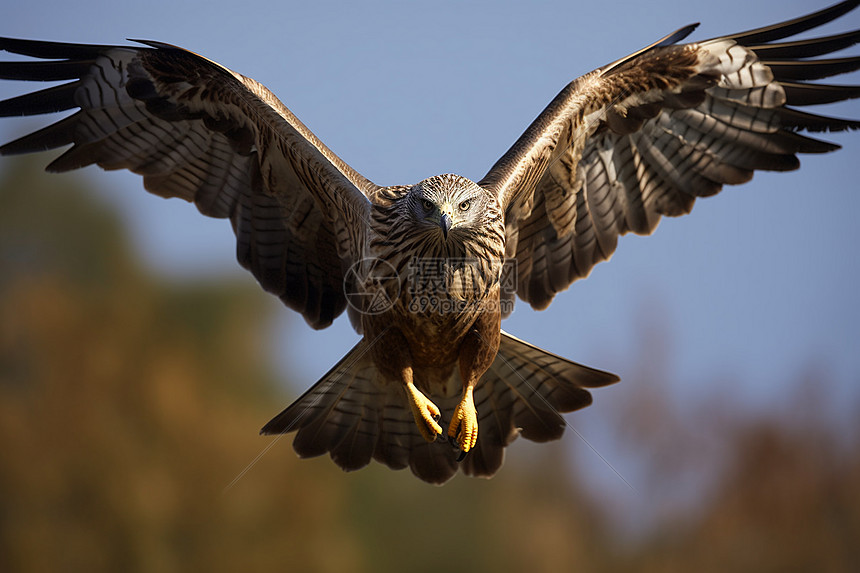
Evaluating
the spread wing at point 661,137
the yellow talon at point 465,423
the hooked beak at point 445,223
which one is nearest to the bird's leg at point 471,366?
the yellow talon at point 465,423

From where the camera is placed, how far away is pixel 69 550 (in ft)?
43.3

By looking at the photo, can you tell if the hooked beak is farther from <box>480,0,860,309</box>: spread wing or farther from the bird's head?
<box>480,0,860,309</box>: spread wing

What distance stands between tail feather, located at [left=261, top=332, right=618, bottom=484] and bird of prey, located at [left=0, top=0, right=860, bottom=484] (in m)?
0.01

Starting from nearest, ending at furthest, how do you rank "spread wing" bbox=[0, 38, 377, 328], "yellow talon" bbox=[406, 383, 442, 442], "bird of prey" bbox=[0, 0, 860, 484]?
"yellow talon" bbox=[406, 383, 442, 442], "bird of prey" bbox=[0, 0, 860, 484], "spread wing" bbox=[0, 38, 377, 328]

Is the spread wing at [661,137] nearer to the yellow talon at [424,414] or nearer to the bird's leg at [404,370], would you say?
the bird's leg at [404,370]

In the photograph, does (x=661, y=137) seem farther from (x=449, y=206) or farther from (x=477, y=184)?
(x=449, y=206)

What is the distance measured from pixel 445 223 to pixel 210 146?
2488 millimetres

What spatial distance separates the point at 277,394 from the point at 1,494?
4.77m

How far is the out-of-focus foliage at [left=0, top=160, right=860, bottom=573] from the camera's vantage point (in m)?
13.8

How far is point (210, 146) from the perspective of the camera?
6.15m

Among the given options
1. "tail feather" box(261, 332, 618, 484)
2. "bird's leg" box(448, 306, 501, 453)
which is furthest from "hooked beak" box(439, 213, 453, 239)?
"tail feather" box(261, 332, 618, 484)

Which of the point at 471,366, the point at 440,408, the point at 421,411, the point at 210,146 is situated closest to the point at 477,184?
the point at 471,366

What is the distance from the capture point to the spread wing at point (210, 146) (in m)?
5.58

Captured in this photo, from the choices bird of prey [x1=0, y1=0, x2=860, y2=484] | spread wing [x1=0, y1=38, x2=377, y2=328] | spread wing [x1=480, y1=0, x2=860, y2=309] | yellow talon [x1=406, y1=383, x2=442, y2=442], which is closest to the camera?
yellow talon [x1=406, y1=383, x2=442, y2=442]
